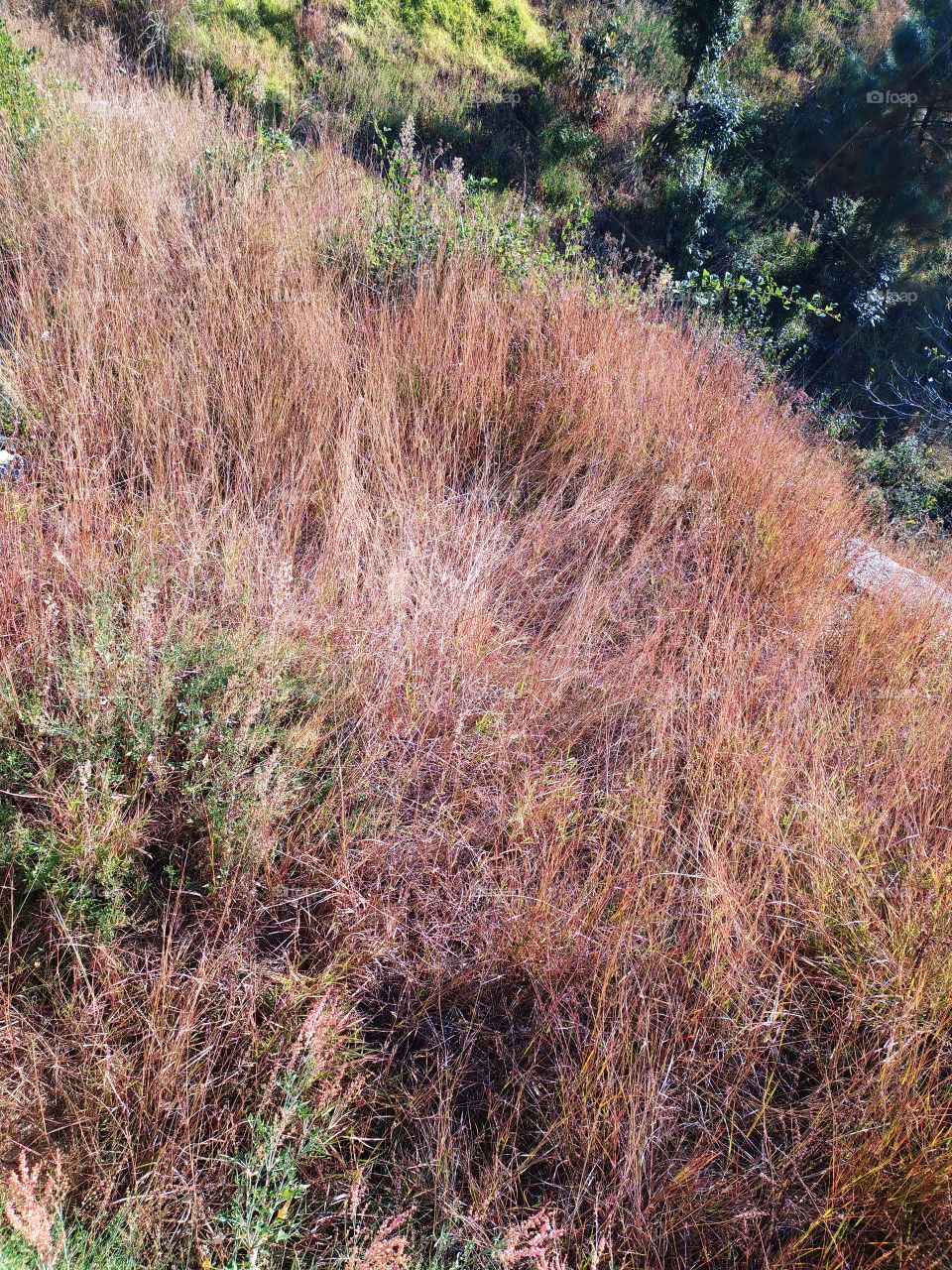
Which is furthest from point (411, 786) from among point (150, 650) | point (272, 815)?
point (150, 650)

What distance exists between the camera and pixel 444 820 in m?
2.04

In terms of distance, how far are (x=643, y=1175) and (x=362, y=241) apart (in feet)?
15.1

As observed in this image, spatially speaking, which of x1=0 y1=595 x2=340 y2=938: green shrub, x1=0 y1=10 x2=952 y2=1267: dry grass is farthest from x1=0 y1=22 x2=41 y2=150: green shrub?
x1=0 y1=595 x2=340 y2=938: green shrub

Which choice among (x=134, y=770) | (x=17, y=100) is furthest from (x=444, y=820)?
(x=17, y=100)

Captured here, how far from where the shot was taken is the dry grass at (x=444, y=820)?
1.53 meters

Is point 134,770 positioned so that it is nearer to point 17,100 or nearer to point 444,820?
point 444,820

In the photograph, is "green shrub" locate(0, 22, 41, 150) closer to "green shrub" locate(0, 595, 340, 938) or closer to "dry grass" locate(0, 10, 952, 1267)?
"dry grass" locate(0, 10, 952, 1267)

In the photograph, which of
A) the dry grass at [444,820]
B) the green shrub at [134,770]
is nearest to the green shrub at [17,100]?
the dry grass at [444,820]

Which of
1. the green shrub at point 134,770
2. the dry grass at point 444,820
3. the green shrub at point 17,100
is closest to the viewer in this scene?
the dry grass at point 444,820

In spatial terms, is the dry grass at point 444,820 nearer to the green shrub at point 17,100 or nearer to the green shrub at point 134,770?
the green shrub at point 134,770

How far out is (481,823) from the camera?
2076 mm

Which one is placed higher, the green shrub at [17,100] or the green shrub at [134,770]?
the green shrub at [17,100]

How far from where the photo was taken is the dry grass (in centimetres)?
153

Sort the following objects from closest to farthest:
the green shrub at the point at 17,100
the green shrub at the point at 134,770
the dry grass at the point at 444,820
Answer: the dry grass at the point at 444,820, the green shrub at the point at 134,770, the green shrub at the point at 17,100
